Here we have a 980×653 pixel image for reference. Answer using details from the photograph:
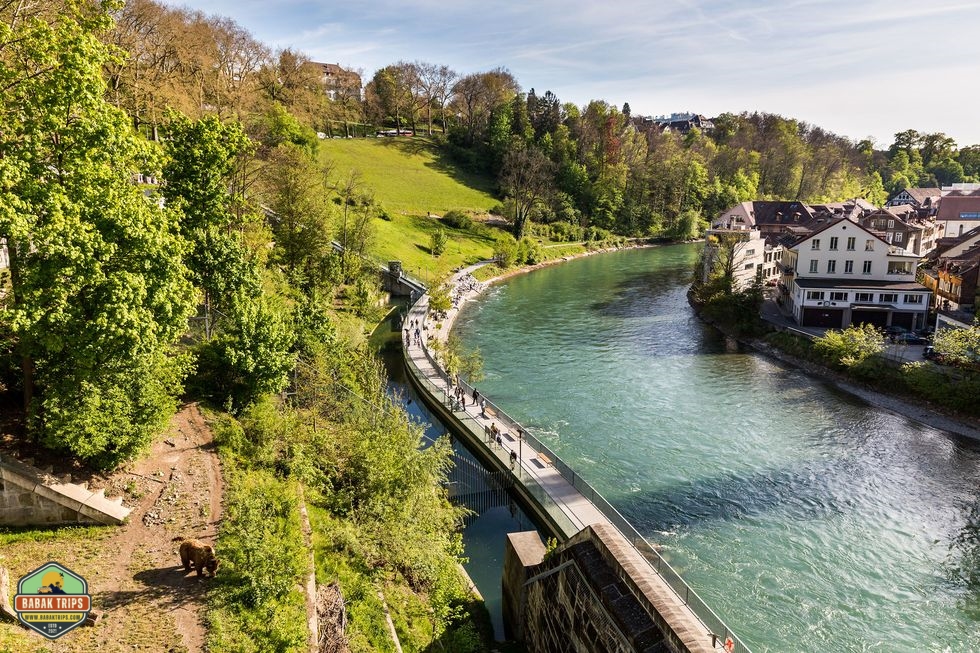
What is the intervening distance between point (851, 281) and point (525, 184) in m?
59.8

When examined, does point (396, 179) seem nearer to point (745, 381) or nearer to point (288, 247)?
point (288, 247)

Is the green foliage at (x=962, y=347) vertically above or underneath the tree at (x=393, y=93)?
Answer: underneath

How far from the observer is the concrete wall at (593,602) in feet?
38.3

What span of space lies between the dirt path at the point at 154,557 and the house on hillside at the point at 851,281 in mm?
44524

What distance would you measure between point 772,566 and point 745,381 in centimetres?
1992

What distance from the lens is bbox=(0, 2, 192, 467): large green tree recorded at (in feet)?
43.0

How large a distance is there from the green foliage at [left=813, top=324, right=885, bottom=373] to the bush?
59.5 metres

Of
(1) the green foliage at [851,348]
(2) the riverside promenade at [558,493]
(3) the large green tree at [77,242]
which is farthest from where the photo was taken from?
(1) the green foliage at [851,348]

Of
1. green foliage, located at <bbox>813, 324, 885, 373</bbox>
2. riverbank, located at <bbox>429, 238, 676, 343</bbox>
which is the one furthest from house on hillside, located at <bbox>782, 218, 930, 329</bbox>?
riverbank, located at <bbox>429, 238, 676, 343</bbox>

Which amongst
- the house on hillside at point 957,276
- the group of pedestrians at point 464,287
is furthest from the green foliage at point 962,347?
the group of pedestrians at point 464,287

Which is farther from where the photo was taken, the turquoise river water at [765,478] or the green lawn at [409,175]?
the green lawn at [409,175]

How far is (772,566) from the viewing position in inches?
819

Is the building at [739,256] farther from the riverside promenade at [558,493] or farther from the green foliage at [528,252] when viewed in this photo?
the green foliage at [528,252]

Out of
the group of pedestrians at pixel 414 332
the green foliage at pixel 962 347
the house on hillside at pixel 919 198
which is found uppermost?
the house on hillside at pixel 919 198
